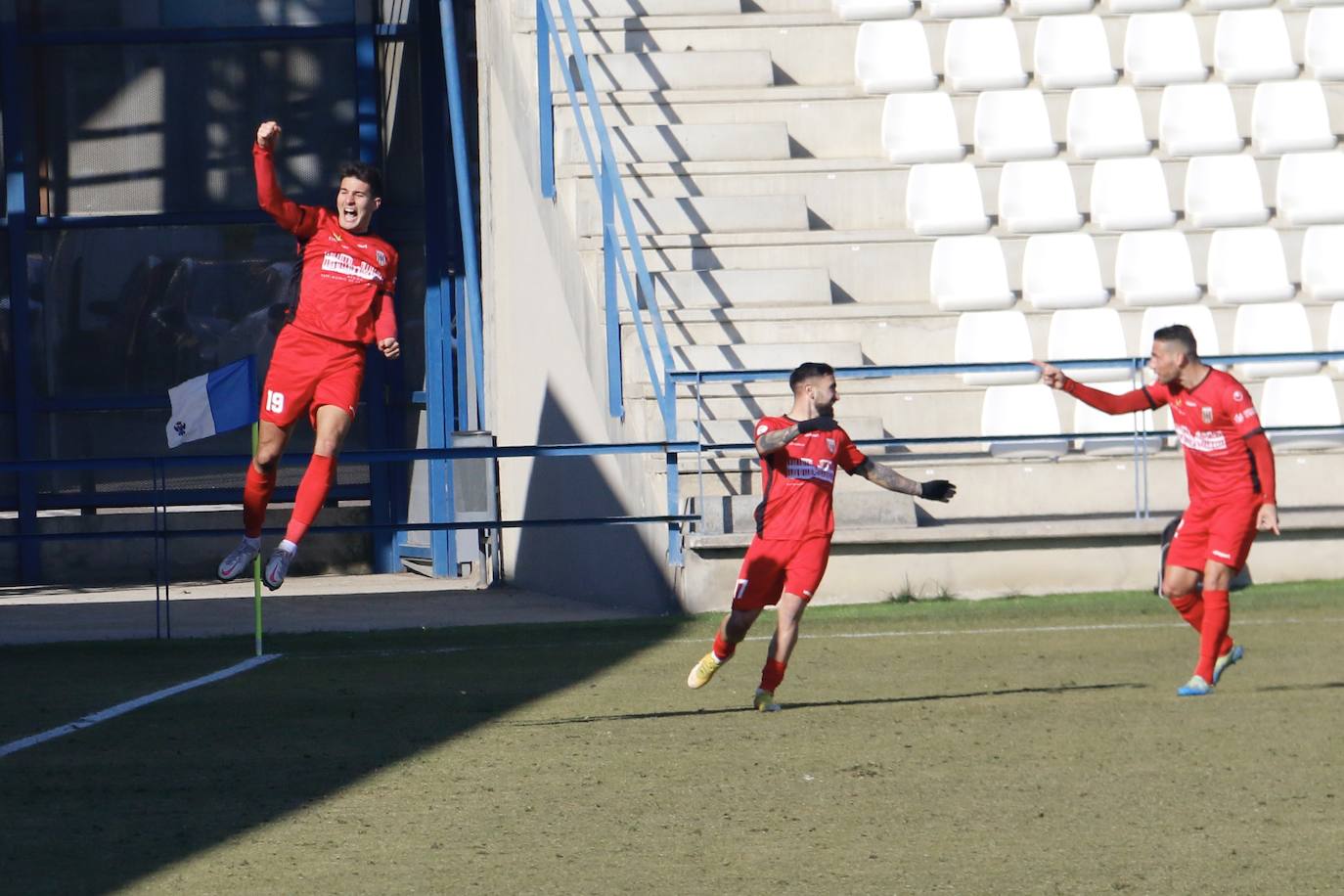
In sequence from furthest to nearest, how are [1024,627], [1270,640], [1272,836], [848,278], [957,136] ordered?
[957,136], [848,278], [1024,627], [1270,640], [1272,836]

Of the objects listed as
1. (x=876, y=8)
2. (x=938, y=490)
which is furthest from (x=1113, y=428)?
(x=938, y=490)

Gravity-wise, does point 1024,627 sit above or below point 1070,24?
below

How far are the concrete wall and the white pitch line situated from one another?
3007 millimetres

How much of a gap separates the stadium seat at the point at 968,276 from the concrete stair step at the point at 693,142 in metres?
1.54

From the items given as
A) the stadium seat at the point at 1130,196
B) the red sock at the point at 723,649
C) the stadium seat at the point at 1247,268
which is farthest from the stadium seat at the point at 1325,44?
the red sock at the point at 723,649

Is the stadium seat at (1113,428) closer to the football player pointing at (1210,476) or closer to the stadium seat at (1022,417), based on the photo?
the stadium seat at (1022,417)

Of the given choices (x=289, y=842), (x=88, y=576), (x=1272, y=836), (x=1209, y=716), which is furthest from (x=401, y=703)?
(x=88, y=576)

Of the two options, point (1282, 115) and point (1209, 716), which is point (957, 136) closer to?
point (1282, 115)

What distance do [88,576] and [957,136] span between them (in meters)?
8.65

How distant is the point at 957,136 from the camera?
1541cm

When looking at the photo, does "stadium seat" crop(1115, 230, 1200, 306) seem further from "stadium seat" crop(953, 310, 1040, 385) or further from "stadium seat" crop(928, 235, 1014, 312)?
"stadium seat" crop(953, 310, 1040, 385)

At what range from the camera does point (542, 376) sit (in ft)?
49.3

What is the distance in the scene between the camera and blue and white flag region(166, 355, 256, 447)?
10.3 metres

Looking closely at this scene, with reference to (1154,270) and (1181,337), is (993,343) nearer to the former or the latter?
(1154,270)
